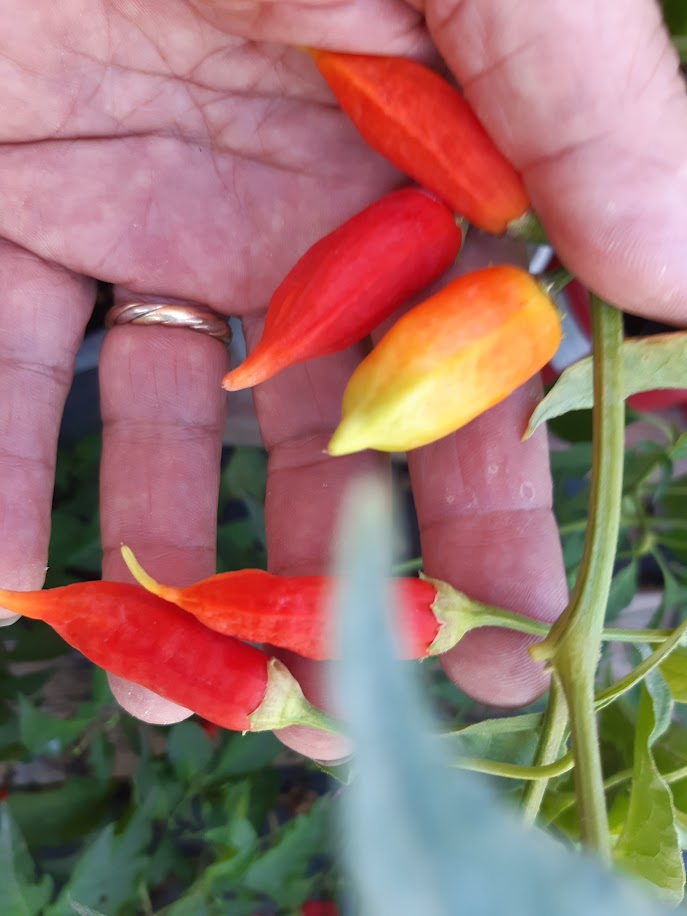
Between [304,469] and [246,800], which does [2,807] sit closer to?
[246,800]

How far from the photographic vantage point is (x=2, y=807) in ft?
2.38

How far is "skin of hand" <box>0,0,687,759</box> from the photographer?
64 centimetres

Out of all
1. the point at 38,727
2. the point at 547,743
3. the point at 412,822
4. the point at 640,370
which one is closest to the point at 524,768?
the point at 547,743

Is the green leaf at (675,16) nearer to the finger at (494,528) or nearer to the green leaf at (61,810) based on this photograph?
the finger at (494,528)

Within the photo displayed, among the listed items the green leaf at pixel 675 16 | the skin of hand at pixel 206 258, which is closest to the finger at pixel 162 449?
the skin of hand at pixel 206 258

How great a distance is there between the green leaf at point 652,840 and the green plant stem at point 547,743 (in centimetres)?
7

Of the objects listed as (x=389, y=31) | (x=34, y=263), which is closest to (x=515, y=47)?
(x=389, y=31)

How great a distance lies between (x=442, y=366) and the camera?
20.5 inches

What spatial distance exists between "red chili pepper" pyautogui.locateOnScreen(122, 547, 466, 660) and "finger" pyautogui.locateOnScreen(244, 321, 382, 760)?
13 cm

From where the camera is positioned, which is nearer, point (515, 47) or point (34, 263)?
point (515, 47)

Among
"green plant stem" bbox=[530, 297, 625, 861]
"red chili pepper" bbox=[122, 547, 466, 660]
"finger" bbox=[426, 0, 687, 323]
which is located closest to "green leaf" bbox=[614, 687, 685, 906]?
"green plant stem" bbox=[530, 297, 625, 861]

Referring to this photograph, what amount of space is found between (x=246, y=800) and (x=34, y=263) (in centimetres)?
58

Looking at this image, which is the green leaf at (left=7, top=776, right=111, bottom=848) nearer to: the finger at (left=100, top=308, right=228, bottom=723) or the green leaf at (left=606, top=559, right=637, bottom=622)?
the finger at (left=100, top=308, right=228, bottom=723)

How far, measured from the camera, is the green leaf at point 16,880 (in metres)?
0.65
